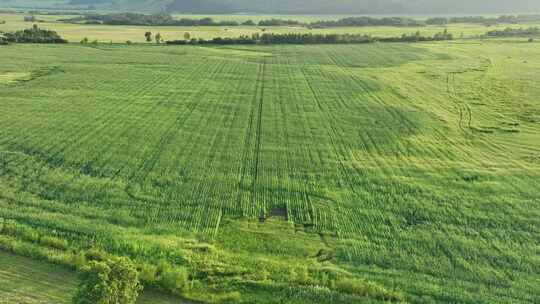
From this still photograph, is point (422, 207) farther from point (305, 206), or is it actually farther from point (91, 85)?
point (91, 85)

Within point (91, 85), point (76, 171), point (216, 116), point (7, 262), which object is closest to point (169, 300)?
point (7, 262)

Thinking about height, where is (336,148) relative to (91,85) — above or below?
below

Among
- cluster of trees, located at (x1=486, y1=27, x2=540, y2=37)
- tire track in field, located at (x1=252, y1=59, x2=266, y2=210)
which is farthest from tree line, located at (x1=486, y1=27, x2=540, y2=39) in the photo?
tire track in field, located at (x1=252, y1=59, x2=266, y2=210)

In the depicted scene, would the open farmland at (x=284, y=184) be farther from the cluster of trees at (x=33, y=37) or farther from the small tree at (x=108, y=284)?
the cluster of trees at (x=33, y=37)

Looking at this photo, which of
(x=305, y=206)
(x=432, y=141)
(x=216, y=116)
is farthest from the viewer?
(x=216, y=116)

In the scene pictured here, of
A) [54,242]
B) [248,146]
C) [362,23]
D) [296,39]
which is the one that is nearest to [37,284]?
[54,242]

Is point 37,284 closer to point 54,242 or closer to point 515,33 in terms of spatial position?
point 54,242

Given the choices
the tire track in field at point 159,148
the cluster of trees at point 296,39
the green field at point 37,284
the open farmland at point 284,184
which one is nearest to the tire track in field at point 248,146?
the open farmland at point 284,184
